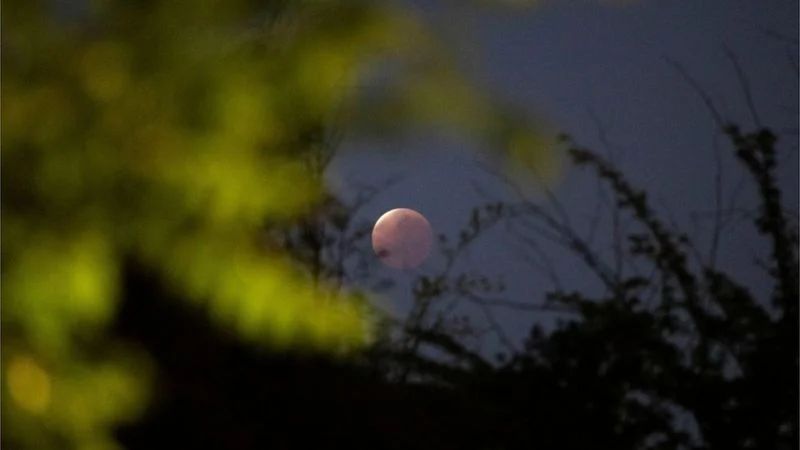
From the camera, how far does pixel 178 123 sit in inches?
50.2

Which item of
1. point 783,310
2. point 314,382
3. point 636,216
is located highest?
point 636,216

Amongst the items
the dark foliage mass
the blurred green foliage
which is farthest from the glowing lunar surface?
the blurred green foliage

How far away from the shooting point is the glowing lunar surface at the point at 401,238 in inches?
175

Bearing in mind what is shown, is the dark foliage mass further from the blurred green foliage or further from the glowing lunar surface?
the blurred green foliage

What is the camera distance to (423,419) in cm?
434

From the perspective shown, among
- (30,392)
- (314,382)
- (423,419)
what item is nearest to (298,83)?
(30,392)

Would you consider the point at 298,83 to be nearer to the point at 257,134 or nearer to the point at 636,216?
the point at 257,134

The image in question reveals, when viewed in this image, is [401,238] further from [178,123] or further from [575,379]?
[178,123]

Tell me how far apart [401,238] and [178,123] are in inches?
150

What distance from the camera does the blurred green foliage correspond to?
126 cm

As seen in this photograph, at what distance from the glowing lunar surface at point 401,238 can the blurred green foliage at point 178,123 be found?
2879 millimetres

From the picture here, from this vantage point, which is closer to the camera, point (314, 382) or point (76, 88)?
point (76, 88)

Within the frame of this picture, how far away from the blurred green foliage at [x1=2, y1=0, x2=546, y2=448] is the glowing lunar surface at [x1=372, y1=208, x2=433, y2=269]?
9.45 ft

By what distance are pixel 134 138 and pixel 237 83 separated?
128mm
